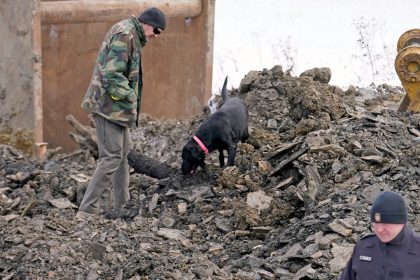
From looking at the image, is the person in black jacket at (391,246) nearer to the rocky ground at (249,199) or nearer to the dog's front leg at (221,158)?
the rocky ground at (249,199)

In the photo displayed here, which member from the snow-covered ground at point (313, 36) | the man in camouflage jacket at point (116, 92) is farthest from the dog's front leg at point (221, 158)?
the snow-covered ground at point (313, 36)

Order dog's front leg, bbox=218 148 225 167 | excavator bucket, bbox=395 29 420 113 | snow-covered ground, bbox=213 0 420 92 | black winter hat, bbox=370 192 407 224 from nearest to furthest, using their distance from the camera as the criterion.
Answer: black winter hat, bbox=370 192 407 224 → dog's front leg, bbox=218 148 225 167 → excavator bucket, bbox=395 29 420 113 → snow-covered ground, bbox=213 0 420 92

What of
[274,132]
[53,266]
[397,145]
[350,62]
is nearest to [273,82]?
[274,132]

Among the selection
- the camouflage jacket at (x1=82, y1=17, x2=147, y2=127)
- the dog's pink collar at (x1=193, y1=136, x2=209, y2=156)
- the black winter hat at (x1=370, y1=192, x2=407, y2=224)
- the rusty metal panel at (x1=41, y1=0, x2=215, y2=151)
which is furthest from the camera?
the rusty metal panel at (x1=41, y1=0, x2=215, y2=151)

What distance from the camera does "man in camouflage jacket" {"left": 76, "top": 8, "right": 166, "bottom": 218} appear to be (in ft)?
27.7

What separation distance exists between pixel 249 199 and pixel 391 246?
313 cm

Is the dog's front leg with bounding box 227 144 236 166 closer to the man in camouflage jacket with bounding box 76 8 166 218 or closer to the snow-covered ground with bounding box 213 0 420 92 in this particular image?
the man in camouflage jacket with bounding box 76 8 166 218

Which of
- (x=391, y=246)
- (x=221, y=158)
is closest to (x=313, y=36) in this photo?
(x=221, y=158)

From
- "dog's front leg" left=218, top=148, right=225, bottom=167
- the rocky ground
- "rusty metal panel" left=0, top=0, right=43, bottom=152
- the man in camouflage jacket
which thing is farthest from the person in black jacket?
"rusty metal panel" left=0, top=0, right=43, bottom=152

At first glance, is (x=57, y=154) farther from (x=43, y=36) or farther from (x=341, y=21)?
(x=341, y=21)

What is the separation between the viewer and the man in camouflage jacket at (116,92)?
27.7 feet

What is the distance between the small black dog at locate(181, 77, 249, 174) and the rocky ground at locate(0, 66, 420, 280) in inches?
4.8

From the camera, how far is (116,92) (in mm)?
8461

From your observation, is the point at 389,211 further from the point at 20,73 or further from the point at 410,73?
the point at 20,73
